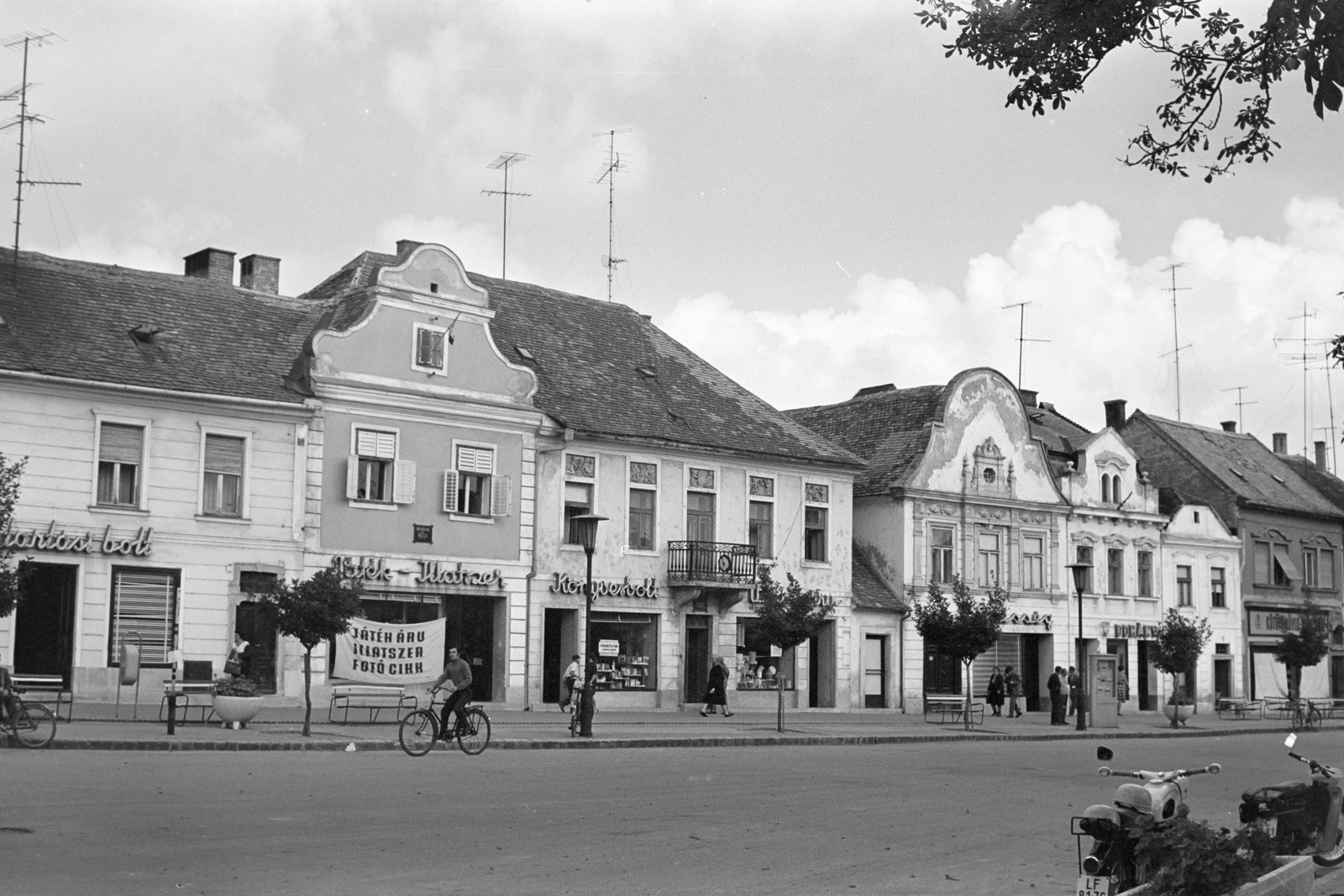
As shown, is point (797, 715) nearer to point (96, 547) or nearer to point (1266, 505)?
point (96, 547)

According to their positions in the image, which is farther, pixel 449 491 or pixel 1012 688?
pixel 1012 688

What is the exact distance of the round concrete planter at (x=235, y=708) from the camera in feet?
88.4

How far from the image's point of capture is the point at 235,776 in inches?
723

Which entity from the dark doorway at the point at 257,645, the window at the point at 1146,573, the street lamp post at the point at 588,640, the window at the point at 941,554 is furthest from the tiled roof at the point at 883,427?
the dark doorway at the point at 257,645

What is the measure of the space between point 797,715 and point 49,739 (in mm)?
22745

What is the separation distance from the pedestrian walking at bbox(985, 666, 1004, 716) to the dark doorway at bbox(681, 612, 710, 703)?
33.7 feet

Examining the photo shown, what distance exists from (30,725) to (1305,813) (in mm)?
16418

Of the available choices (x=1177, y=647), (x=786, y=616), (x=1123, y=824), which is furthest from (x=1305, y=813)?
(x=1177, y=647)

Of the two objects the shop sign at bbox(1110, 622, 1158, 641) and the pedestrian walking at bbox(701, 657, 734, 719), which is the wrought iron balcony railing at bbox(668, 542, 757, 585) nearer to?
the pedestrian walking at bbox(701, 657, 734, 719)

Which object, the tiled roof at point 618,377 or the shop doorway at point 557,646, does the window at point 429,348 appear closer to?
the tiled roof at point 618,377

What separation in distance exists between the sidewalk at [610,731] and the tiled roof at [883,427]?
7.42 meters

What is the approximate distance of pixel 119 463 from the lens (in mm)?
32375

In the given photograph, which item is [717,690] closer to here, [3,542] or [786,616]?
[786,616]

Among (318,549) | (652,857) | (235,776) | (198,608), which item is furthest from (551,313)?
(652,857)
